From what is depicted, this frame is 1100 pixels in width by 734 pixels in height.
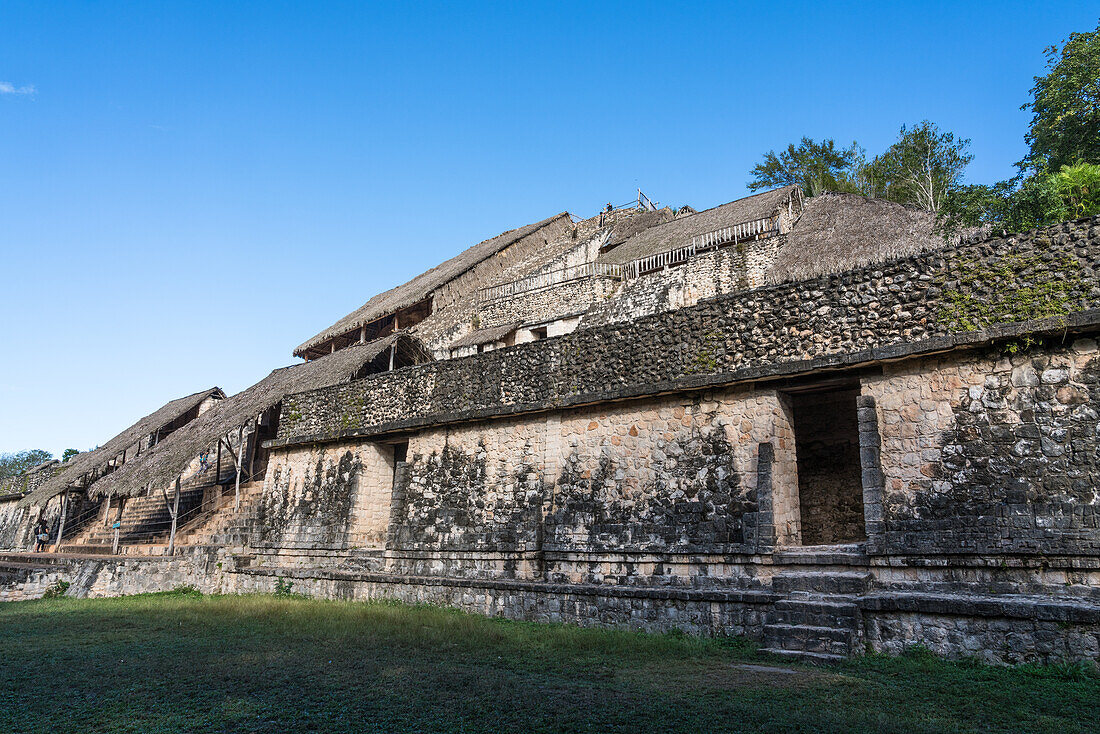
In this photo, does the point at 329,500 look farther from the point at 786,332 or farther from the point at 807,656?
the point at 807,656

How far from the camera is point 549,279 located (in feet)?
74.9

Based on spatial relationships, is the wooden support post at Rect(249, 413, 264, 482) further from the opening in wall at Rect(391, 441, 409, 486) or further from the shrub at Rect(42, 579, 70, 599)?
the opening in wall at Rect(391, 441, 409, 486)

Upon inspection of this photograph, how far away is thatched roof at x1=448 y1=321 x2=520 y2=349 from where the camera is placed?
70.4 feet

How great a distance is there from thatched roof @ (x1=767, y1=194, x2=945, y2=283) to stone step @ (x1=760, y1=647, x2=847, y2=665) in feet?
35.2

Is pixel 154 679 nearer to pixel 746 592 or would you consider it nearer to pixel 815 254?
pixel 746 592

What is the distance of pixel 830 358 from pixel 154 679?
7567mm

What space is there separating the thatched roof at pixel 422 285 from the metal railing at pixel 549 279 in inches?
52.8

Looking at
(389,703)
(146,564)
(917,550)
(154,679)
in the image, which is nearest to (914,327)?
(917,550)

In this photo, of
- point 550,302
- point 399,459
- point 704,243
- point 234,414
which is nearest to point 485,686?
point 399,459

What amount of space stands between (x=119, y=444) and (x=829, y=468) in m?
21.9

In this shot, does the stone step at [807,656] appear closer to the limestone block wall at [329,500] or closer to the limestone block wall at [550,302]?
the limestone block wall at [329,500]

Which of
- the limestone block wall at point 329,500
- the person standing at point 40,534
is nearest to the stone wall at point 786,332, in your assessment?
the limestone block wall at point 329,500

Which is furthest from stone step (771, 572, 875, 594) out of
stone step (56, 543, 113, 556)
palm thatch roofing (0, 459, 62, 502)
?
palm thatch roofing (0, 459, 62, 502)

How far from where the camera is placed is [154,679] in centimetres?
612
